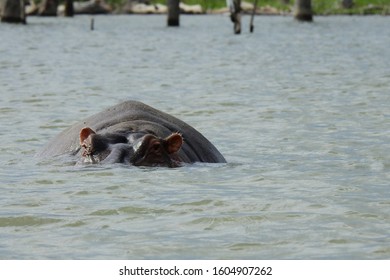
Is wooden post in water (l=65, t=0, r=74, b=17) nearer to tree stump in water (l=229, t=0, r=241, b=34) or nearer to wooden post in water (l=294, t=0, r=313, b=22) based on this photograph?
wooden post in water (l=294, t=0, r=313, b=22)

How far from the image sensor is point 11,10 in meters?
35.4

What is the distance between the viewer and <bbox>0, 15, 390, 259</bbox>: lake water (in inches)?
232

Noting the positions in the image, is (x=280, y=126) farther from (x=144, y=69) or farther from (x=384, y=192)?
(x=144, y=69)

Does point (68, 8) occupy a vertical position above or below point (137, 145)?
below

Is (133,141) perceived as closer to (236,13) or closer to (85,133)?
(85,133)

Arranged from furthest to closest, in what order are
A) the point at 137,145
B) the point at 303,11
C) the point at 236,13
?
1. the point at 303,11
2. the point at 236,13
3. the point at 137,145

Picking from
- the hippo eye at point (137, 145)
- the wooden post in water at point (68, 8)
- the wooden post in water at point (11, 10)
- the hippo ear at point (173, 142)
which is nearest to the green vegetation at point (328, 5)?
the wooden post in water at point (68, 8)

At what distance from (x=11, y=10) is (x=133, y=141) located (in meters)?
28.6

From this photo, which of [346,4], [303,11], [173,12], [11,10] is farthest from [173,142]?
[346,4]

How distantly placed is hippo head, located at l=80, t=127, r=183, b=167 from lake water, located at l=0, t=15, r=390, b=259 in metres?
0.08

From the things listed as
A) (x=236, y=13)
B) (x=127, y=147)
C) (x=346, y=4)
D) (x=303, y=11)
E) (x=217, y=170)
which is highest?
(x=127, y=147)

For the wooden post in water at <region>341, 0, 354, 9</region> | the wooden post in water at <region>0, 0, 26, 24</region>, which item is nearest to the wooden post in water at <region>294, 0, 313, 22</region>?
the wooden post in water at <region>0, 0, 26, 24</region>

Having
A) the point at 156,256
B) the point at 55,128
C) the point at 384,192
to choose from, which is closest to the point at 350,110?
the point at 55,128
